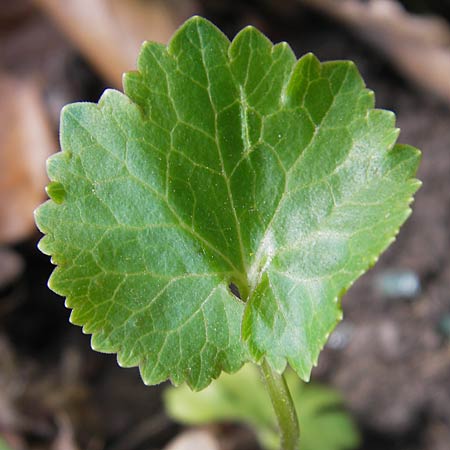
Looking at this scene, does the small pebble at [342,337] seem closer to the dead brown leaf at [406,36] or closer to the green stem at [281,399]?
the dead brown leaf at [406,36]

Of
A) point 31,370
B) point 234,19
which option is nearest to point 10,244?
point 31,370

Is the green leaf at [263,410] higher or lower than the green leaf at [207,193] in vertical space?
lower

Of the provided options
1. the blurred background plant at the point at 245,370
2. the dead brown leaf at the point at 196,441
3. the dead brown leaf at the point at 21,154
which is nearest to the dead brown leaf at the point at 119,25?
the blurred background plant at the point at 245,370

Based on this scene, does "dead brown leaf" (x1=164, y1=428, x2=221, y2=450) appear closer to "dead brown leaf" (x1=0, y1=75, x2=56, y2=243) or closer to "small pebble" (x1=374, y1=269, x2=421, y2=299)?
"small pebble" (x1=374, y1=269, x2=421, y2=299)

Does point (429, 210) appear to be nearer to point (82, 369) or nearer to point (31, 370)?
point (82, 369)

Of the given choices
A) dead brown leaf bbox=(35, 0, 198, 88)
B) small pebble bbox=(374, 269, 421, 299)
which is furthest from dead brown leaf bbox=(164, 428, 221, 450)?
dead brown leaf bbox=(35, 0, 198, 88)

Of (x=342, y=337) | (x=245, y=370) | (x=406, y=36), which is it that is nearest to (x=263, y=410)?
(x=245, y=370)

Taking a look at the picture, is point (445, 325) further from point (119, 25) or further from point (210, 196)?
point (119, 25)

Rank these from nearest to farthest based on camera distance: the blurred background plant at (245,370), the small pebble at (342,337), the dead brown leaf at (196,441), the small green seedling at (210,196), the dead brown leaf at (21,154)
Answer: the small green seedling at (210,196) → the dead brown leaf at (196,441) → the blurred background plant at (245,370) → the small pebble at (342,337) → the dead brown leaf at (21,154)
